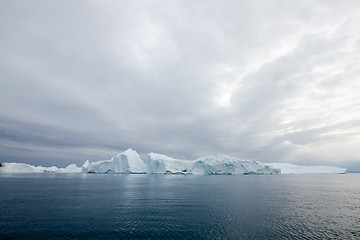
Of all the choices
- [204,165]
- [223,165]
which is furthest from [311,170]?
Answer: [204,165]

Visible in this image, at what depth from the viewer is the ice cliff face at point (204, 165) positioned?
119 m

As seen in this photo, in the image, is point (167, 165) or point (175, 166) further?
point (175, 166)

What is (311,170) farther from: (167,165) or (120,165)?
(120,165)

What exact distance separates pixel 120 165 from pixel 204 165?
53.4 meters

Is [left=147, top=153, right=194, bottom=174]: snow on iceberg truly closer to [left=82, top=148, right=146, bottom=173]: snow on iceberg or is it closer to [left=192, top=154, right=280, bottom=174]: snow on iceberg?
[left=192, top=154, right=280, bottom=174]: snow on iceberg

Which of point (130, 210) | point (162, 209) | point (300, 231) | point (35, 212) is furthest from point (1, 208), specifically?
point (300, 231)

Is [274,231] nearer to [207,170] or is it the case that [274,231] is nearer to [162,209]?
[162,209]

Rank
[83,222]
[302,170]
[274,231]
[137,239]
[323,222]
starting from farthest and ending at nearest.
Answer: [302,170] → [323,222] → [83,222] → [274,231] → [137,239]

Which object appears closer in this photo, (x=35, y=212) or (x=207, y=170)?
(x=35, y=212)

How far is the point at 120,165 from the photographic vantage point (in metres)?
125

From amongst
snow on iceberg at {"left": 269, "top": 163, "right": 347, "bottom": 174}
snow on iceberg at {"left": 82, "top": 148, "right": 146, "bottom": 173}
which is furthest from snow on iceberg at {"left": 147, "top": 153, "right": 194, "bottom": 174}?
snow on iceberg at {"left": 269, "top": 163, "right": 347, "bottom": 174}

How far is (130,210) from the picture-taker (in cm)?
2141

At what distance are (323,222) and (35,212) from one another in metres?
27.9

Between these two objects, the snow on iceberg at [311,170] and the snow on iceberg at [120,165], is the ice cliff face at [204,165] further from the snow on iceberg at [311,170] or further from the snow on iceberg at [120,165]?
the snow on iceberg at [311,170]
